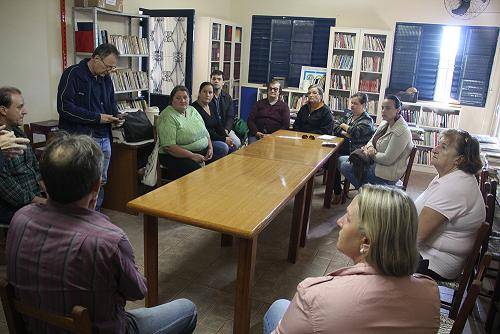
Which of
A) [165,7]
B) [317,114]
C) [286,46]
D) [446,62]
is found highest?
[165,7]

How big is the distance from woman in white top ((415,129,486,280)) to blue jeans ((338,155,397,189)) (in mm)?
1597

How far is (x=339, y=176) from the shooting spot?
446 cm

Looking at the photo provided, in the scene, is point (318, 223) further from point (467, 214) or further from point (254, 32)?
point (254, 32)

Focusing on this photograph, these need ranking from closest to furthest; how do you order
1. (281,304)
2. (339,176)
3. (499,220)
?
(281,304) → (499,220) → (339,176)

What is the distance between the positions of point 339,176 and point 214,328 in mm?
2632

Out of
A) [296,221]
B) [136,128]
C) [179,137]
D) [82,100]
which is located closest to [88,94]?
[82,100]

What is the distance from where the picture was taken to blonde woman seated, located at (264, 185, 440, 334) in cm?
107

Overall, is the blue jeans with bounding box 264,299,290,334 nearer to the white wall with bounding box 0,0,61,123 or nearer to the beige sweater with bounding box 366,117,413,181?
the beige sweater with bounding box 366,117,413,181

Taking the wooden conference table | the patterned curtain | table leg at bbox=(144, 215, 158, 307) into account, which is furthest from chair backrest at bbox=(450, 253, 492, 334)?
the patterned curtain

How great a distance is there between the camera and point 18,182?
2.49 metres

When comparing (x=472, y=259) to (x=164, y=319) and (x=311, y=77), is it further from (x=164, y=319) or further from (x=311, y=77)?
(x=311, y=77)

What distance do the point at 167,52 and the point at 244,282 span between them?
4.77 metres

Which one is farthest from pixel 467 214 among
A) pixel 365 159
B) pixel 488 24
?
pixel 488 24

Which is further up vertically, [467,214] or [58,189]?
[58,189]
